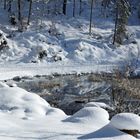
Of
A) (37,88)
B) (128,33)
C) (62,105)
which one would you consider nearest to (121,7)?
(128,33)

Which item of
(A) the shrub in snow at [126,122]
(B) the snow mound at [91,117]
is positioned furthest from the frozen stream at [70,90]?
(A) the shrub in snow at [126,122]

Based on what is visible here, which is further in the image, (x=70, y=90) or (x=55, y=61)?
(x=55, y=61)

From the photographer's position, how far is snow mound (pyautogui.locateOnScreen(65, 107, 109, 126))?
12.7 m

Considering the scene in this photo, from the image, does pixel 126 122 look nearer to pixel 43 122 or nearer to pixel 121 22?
pixel 43 122

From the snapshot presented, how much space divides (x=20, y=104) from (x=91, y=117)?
3293 millimetres

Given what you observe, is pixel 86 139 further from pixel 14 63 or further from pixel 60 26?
pixel 60 26

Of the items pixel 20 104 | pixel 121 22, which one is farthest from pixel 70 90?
pixel 121 22

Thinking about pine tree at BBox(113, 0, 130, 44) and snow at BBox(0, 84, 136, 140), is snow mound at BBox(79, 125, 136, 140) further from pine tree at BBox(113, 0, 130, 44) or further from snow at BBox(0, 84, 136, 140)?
→ pine tree at BBox(113, 0, 130, 44)

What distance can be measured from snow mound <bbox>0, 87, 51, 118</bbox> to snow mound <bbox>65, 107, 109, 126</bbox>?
5.89ft

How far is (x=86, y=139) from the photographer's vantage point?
10391 millimetres

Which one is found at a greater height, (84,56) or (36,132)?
(36,132)

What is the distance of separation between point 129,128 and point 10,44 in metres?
36.2

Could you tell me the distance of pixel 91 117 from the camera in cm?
1288

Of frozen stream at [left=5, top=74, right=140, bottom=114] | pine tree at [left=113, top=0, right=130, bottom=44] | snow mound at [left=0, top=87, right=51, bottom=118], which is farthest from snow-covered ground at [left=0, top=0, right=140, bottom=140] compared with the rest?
frozen stream at [left=5, top=74, right=140, bottom=114]
